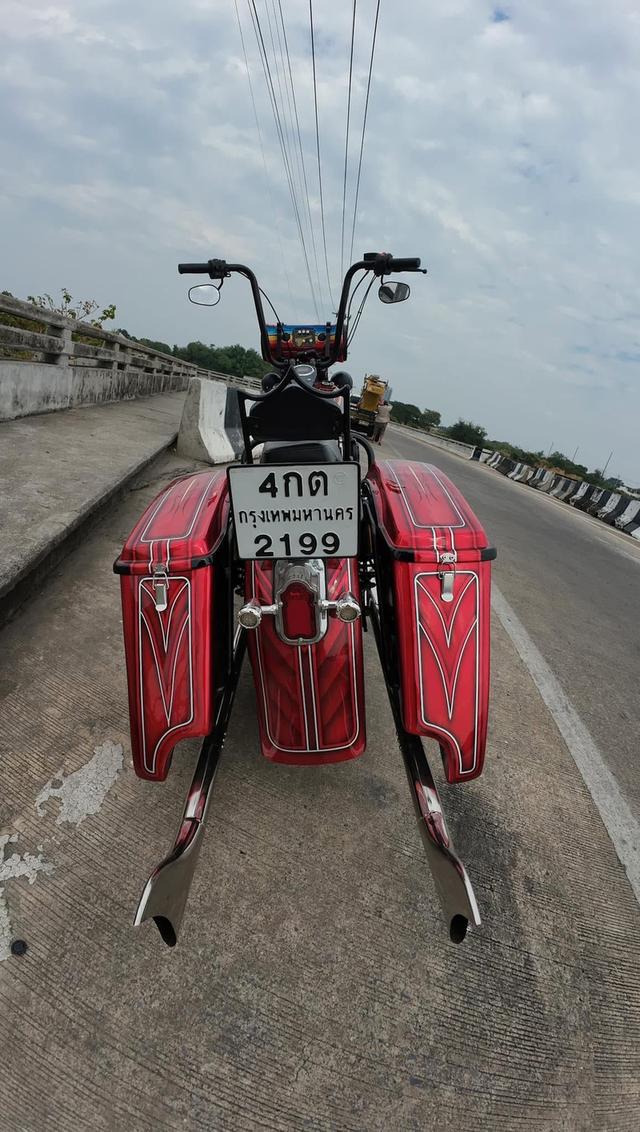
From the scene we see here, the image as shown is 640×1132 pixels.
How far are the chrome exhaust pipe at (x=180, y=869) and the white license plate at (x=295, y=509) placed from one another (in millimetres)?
634

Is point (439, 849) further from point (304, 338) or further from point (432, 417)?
point (432, 417)

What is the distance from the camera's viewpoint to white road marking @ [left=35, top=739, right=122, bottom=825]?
76.6 inches

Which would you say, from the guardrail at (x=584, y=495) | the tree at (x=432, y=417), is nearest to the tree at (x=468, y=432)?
the tree at (x=432, y=417)

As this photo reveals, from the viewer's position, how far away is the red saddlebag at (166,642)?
1721mm

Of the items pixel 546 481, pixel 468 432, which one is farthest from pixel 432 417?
pixel 546 481

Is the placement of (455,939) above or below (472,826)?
above

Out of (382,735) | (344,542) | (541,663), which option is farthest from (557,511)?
(344,542)

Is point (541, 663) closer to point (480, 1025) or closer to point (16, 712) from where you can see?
point (480, 1025)

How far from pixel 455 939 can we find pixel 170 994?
2.44 ft

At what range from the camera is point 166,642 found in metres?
1.75

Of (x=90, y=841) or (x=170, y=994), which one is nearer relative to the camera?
(x=170, y=994)

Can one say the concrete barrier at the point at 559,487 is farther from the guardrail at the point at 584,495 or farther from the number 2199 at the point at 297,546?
the number 2199 at the point at 297,546

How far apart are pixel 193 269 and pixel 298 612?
2369 mm

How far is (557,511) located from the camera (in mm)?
11680
